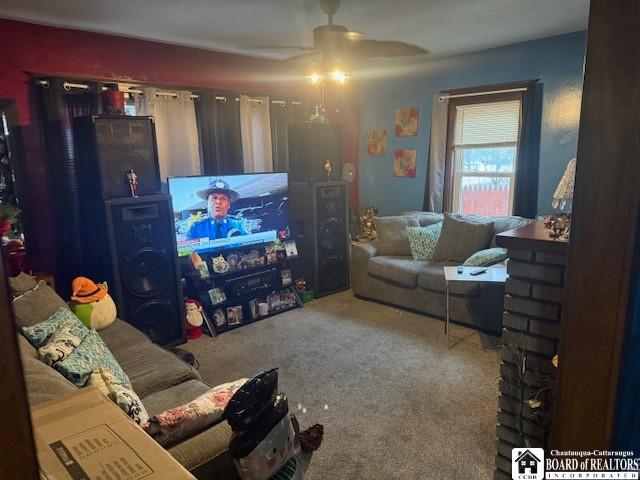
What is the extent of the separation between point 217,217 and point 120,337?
1.45 metres

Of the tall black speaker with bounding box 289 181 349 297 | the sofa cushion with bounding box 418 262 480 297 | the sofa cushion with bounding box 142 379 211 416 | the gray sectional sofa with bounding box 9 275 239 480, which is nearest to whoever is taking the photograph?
the gray sectional sofa with bounding box 9 275 239 480

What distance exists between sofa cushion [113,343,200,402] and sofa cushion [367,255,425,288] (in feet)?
7.27

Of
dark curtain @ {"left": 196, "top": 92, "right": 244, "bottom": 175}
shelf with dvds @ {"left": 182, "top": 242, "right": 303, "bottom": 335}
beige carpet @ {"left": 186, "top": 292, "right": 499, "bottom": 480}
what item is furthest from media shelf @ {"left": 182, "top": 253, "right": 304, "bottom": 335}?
dark curtain @ {"left": 196, "top": 92, "right": 244, "bottom": 175}

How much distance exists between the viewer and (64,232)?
3.47 metres

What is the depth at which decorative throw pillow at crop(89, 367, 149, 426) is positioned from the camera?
1531mm

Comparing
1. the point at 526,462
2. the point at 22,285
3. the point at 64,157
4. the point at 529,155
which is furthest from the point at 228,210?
the point at 526,462

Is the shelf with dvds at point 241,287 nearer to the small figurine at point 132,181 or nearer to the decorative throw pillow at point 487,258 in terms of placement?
the small figurine at point 132,181

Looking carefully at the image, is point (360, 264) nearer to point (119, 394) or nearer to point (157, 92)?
point (157, 92)

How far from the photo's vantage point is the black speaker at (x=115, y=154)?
306cm

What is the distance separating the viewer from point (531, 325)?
5.37 feet

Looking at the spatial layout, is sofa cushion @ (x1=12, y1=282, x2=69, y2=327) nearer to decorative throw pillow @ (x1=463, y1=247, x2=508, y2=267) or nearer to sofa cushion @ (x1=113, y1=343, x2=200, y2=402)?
sofa cushion @ (x1=113, y1=343, x2=200, y2=402)

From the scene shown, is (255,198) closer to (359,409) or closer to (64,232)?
(64,232)

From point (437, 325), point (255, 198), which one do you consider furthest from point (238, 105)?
point (437, 325)

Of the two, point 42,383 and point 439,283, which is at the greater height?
point 42,383
